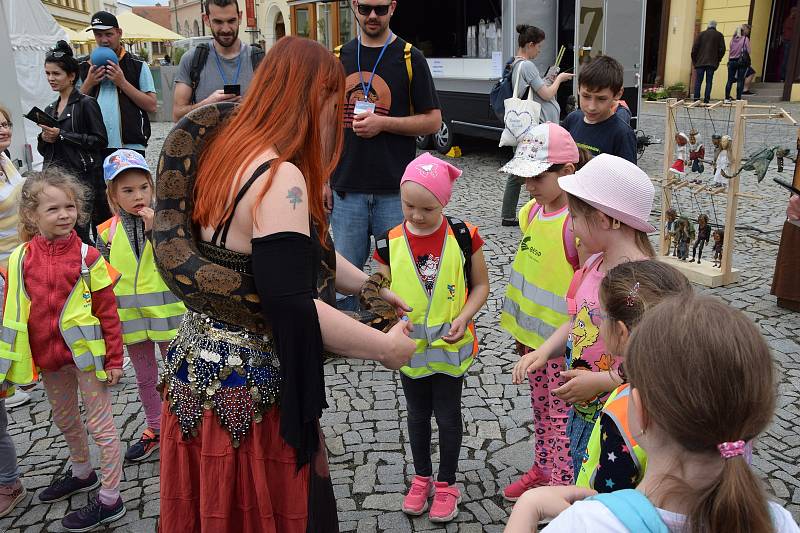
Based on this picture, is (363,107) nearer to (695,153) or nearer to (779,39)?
(695,153)

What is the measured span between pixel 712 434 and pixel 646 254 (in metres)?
1.28

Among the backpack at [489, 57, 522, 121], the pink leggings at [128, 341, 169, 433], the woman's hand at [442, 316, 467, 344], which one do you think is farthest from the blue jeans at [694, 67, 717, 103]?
the pink leggings at [128, 341, 169, 433]

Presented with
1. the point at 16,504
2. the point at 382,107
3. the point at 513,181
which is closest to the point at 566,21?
the point at 513,181

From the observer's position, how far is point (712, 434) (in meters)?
1.16

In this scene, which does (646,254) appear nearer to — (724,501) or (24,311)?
(724,501)

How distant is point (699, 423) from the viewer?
45.6 inches

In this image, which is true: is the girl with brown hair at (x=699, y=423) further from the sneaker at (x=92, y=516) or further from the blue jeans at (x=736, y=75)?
the blue jeans at (x=736, y=75)

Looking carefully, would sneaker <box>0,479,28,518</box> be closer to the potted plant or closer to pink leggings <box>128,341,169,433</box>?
pink leggings <box>128,341,169,433</box>

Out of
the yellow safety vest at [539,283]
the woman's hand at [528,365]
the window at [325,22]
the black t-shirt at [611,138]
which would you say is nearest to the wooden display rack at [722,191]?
the black t-shirt at [611,138]

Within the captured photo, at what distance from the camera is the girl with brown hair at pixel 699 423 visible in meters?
1.15

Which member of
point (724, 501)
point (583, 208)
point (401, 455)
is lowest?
point (401, 455)

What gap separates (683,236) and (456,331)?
4068mm

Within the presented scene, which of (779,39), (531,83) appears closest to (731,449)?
(531,83)

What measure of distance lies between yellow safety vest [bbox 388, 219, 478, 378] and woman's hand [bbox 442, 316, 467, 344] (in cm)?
3
